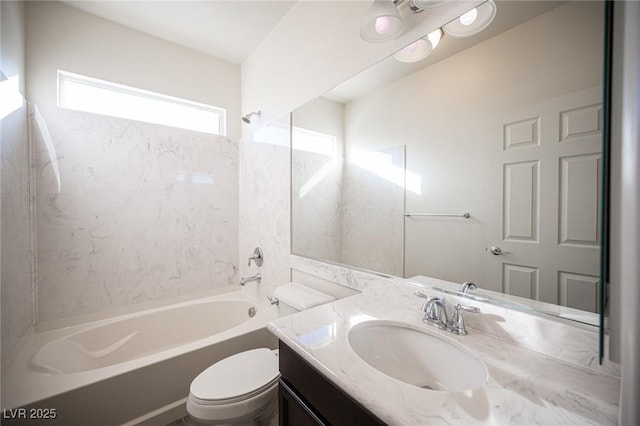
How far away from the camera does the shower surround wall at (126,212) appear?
5.85 ft

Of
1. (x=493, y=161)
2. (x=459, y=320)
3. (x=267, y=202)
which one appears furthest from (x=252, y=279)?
(x=493, y=161)

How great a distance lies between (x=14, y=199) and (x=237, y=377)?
5.50ft

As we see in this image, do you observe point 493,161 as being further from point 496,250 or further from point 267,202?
point 267,202

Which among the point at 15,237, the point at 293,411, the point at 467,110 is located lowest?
the point at 293,411

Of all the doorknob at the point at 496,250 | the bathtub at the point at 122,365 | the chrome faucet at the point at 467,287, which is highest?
the doorknob at the point at 496,250

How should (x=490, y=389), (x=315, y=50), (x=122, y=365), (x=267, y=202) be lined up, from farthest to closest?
(x=267, y=202), (x=315, y=50), (x=122, y=365), (x=490, y=389)

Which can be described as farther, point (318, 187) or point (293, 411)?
point (318, 187)

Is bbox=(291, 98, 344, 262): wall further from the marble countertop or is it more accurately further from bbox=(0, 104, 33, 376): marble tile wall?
bbox=(0, 104, 33, 376): marble tile wall

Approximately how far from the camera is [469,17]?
929 millimetres

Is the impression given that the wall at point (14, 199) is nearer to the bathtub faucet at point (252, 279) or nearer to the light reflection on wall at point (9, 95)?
the light reflection on wall at point (9, 95)

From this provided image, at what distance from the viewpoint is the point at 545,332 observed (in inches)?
29.3

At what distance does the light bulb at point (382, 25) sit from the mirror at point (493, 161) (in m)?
0.15

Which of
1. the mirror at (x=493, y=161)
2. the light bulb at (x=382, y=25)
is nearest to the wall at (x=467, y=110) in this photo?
the mirror at (x=493, y=161)

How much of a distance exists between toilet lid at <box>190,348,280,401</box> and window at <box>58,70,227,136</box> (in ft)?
6.85
